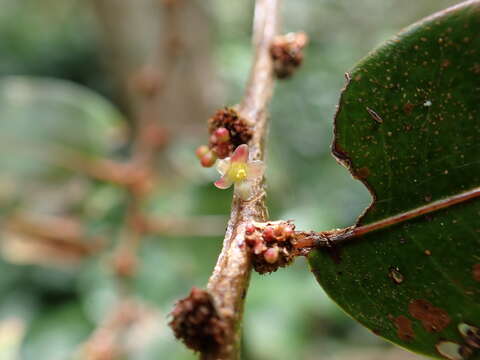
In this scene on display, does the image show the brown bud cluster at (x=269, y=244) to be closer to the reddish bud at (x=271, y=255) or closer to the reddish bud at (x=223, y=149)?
the reddish bud at (x=271, y=255)

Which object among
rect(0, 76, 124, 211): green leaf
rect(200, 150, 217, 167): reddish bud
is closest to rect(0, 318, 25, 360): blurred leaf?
rect(0, 76, 124, 211): green leaf

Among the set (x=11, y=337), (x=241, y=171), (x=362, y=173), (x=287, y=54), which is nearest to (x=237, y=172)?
(x=241, y=171)

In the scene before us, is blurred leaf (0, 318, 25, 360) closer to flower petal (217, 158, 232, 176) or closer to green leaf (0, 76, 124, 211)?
green leaf (0, 76, 124, 211)

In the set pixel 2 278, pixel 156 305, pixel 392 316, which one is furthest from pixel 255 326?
pixel 392 316

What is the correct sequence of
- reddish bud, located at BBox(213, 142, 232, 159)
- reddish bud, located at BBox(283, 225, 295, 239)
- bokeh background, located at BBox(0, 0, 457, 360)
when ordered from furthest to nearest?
bokeh background, located at BBox(0, 0, 457, 360) → reddish bud, located at BBox(213, 142, 232, 159) → reddish bud, located at BBox(283, 225, 295, 239)

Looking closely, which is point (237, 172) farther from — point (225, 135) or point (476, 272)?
point (476, 272)
